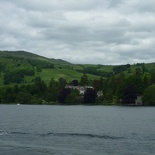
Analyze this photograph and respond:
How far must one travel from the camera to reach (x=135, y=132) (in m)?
79.2

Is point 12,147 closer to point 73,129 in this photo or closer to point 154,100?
point 73,129

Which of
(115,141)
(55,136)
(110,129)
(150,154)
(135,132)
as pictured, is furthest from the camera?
(110,129)

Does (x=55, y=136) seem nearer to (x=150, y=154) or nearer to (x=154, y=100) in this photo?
(x=150, y=154)

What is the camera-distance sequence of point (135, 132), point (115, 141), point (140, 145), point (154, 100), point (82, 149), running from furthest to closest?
point (154, 100) → point (135, 132) → point (115, 141) → point (140, 145) → point (82, 149)

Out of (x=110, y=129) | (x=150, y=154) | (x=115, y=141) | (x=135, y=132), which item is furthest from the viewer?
(x=110, y=129)


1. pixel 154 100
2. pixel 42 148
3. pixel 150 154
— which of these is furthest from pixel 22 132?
pixel 154 100

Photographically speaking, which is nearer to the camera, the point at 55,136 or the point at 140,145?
the point at 140,145

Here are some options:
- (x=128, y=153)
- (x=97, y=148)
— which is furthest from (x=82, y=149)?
(x=128, y=153)

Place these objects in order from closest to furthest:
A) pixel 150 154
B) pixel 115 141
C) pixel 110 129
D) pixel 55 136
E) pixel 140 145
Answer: pixel 150 154 < pixel 140 145 < pixel 115 141 < pixel 55 136 < pixel 110 129

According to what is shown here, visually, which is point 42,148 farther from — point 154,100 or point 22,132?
point 154,100

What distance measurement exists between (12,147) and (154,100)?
476 ft

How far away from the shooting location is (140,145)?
61656 mm

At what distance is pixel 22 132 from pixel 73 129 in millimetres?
11936

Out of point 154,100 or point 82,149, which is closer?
point 82,149
